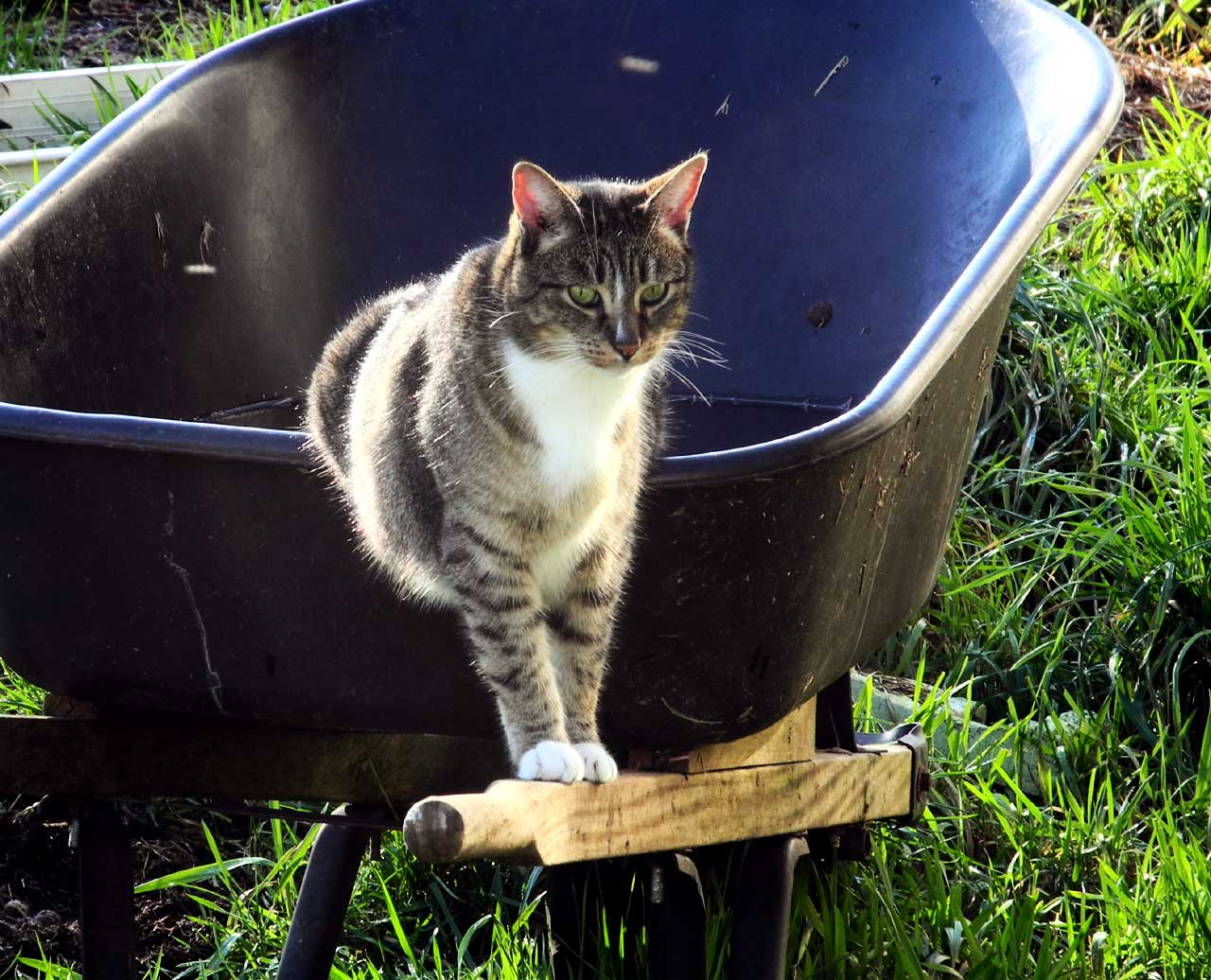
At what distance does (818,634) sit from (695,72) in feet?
3.71

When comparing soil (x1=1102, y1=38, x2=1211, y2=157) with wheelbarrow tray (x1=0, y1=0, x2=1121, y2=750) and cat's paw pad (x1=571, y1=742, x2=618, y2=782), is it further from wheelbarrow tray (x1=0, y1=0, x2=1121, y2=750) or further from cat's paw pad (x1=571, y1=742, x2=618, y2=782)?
cat's paw pad (x1=571, y1=742, x2=618, y2=782)

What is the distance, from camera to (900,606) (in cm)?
174

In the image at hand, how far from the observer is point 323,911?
176 cm

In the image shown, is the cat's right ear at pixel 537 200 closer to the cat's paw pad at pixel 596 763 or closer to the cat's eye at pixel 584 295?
the cat's eye at pixel 584 295

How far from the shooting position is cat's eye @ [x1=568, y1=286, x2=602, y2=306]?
1553 mm

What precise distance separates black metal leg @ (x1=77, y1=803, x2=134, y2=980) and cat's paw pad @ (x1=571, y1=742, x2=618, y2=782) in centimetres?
46

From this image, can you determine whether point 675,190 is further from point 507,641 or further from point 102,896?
point 102,896

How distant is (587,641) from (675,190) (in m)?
0.47

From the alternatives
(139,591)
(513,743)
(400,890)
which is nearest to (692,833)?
(513,743)

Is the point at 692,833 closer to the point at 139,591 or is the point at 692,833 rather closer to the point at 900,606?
the point at 900,606

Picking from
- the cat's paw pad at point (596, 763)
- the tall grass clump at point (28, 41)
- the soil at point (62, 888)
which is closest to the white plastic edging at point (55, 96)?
the tall grass clump at point (28, 41)

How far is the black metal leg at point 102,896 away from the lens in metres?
1.49

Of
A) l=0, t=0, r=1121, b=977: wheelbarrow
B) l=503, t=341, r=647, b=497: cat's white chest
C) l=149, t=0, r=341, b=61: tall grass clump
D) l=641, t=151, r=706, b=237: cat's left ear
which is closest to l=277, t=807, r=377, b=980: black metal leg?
l=0, t=0, r=1121, b=977: wheelbarrow

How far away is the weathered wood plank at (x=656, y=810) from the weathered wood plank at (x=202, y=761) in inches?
13.4
